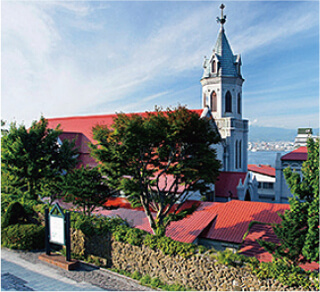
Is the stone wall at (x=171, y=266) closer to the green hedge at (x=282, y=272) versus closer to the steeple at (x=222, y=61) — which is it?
the green hedge at (x=282, y=272)

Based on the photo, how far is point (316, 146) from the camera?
1017 centimetres

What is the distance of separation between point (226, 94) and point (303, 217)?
3230 centimetres

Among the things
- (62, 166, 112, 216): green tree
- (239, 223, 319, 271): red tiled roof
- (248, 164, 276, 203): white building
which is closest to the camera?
(239, 223, 319, 271): red tiled roof

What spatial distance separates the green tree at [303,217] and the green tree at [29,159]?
16.4 meters

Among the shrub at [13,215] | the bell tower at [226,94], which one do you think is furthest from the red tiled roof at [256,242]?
the bell tower at [226,94]

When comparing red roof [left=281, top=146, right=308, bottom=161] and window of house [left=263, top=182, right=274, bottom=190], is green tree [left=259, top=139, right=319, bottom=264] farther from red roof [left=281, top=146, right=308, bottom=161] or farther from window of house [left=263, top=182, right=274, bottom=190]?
window of house [left=263, top=182, right=274, bottom=190]

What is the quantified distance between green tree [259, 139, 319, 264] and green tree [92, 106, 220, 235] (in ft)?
21.0

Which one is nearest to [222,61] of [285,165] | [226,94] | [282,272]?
[226,94]

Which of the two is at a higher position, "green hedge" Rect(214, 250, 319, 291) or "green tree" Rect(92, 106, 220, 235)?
"green tree" Rect(92, 106, 220, 235)

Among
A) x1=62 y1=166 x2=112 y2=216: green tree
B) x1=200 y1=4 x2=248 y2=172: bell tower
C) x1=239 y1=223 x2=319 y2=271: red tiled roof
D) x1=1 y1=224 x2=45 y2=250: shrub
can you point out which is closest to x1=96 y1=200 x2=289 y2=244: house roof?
x1=239 y1=223 x2=319 y2=271: red tiled roof

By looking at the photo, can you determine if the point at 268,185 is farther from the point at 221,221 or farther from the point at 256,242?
the point at 256,242

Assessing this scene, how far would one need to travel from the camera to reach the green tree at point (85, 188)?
58.9 feet

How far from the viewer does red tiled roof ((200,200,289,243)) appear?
56.9ft

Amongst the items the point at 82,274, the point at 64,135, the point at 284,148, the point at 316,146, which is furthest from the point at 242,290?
the point at 64,135
